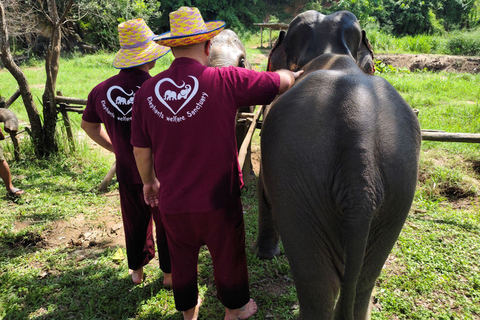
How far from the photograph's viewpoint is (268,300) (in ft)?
9.68

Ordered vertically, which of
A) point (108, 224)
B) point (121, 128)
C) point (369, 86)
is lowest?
point (108, 224)

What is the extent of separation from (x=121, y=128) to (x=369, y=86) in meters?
1.71

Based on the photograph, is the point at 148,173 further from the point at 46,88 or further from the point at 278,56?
the point at 46,88

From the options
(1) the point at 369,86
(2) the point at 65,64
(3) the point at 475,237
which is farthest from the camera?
(2) the point at 65,64

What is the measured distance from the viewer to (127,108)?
102 inches

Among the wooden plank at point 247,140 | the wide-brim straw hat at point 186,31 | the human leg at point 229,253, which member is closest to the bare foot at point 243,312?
the human leg at point 229,253

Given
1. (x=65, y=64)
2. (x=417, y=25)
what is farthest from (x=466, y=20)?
(x=65, y=64)

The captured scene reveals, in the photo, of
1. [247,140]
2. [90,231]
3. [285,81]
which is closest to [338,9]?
[247,140]

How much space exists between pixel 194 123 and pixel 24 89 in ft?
15.2

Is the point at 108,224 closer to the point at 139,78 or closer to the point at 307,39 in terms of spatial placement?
the point at 139,78

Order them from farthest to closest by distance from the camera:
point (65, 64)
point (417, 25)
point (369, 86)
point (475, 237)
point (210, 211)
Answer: point (417, 25) → point (65, 64) → point (475, 237) → point (210, 211) → point (369, 86)

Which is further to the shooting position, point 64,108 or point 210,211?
point 64,108

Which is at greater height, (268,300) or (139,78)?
(139,78)

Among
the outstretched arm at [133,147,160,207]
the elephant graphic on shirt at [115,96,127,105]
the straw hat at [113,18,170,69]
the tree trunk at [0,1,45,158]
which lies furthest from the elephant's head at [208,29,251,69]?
the tree trunk at [0,1,45,158]
